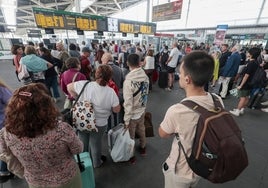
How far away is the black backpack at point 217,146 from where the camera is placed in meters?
0.76

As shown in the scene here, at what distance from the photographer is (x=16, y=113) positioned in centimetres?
79

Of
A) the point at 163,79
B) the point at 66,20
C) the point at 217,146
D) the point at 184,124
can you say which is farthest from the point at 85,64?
the point at 66,20

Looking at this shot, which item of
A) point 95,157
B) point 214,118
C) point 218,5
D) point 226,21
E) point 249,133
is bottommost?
point 249,133

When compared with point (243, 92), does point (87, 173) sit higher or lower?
lower

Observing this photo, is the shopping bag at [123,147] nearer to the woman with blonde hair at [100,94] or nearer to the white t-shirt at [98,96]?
the woman with blonde hair at [100,94]

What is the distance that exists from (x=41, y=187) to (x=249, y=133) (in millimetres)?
3743

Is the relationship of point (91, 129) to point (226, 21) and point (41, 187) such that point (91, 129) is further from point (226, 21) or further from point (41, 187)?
point (226, 21)

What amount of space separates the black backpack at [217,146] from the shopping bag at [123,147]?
3.90 feet

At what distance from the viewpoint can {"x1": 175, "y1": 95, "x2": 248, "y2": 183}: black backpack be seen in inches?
30.0

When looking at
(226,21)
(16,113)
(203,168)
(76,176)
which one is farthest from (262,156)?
(226,21)

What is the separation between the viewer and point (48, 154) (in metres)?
0.89

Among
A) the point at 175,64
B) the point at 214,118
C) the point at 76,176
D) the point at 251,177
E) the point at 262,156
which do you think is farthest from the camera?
the point at 175,64

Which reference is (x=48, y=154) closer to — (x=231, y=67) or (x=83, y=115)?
(x=83, y=115)

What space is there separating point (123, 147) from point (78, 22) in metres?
7.36
